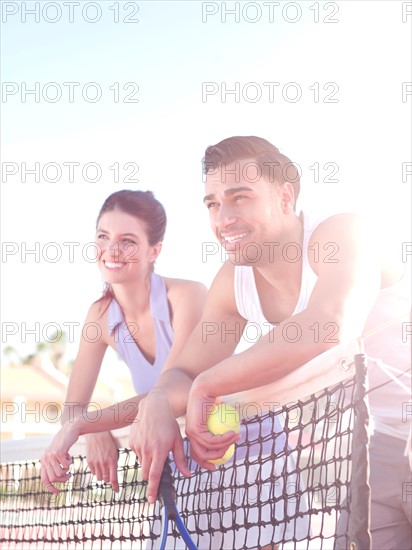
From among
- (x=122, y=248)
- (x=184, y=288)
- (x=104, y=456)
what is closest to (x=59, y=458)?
(x=104, y=456)

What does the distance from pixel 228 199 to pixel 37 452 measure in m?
2.05

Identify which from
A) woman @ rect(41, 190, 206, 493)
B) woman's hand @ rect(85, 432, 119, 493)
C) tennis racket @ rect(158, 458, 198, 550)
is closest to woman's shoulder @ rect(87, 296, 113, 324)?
woman @ rect(41, 190, 206, 493)

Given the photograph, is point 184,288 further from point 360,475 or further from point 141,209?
point 360,475

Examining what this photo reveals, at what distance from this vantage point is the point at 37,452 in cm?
408

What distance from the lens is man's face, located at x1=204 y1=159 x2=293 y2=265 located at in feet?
8.48

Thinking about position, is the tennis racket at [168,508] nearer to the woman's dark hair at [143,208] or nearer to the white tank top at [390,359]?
the white tank top at [390,359]

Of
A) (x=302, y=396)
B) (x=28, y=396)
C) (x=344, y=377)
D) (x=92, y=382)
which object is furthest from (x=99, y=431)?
(x=28, y=396)

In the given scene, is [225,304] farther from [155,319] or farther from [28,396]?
[28,396]

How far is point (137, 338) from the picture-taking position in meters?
3.51

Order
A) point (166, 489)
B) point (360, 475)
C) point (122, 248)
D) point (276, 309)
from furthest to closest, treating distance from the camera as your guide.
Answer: point (122, 248), point (276, 309), point (166, 489), point (360, 475)

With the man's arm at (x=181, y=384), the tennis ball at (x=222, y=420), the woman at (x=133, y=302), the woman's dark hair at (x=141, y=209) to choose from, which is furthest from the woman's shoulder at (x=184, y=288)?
the tennis ball at (x=222, y=420)

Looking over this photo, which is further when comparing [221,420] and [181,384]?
[181,384]

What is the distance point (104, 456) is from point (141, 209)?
112cm

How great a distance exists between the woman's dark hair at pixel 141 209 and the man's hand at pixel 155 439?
134 cm
